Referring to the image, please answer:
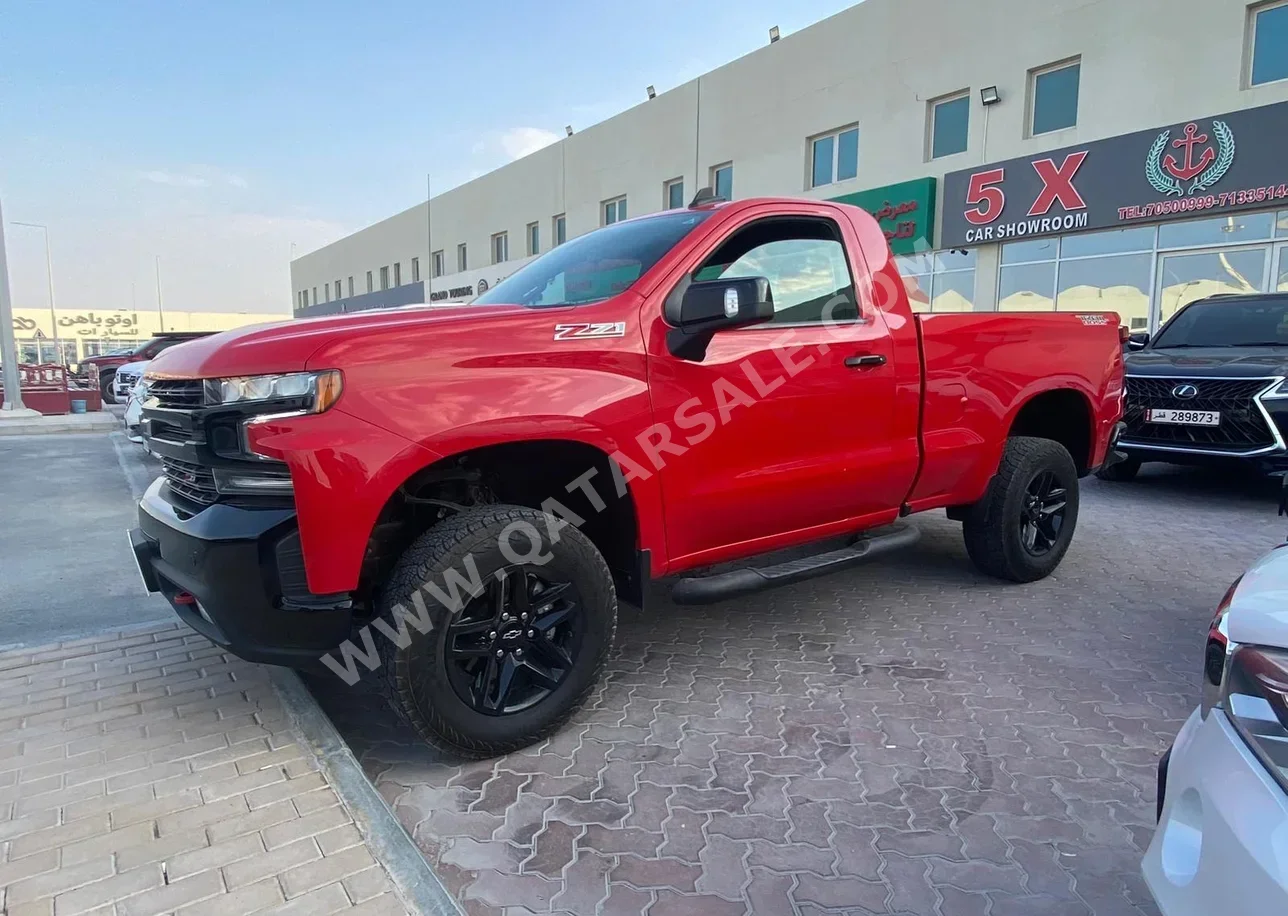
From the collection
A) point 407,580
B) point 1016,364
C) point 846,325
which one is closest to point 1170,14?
point 1016,364

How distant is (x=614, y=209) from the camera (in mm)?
25422

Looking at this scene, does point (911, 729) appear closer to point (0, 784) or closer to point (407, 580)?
point (407, 580)

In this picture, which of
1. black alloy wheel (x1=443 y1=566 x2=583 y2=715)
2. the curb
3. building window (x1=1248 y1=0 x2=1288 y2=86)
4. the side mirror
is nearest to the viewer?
the curb

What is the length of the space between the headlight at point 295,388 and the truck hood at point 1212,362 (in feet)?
23.4

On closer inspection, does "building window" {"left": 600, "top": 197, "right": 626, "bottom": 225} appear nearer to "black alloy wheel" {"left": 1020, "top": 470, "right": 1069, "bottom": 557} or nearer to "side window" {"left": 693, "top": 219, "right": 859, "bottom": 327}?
"black alloy wheel" {"left": 1020, "top": 470, "right": 1069, "bottom": 557}

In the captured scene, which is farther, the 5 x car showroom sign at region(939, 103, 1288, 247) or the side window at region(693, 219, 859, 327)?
the 5 x car showroom sign at region(939, 103, 1288, 247)

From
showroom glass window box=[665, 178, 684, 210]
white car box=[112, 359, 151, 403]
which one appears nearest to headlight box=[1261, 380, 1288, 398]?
white car box=[112, 359, 151, 403]

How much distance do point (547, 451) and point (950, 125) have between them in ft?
52.7

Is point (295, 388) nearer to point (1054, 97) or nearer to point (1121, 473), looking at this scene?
point (1121, 473)

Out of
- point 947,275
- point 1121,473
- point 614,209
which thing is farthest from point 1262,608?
point 614,209

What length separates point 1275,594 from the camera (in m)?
1.56

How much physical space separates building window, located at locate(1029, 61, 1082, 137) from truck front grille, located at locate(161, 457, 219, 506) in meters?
15.7

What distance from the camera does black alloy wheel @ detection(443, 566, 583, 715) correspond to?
2676 millimetres

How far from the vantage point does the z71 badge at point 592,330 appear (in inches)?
108
